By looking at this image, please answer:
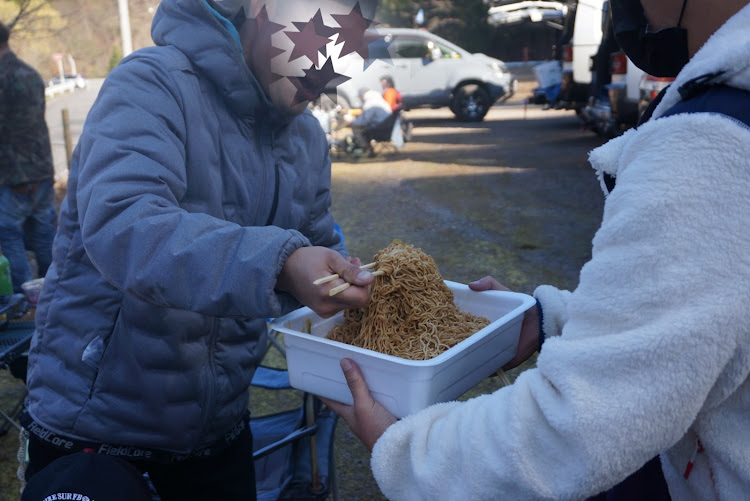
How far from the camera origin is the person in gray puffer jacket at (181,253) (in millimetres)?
1389

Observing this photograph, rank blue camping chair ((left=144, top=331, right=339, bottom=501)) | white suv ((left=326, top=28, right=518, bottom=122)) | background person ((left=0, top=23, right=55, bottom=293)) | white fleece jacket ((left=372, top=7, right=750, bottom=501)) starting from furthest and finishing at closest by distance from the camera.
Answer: white suv ((left=326, top=28, right=518, bottom=122)) < background person ((left=0, top=23, right=55, bottom=293)) < blue camping chair ((left=144, top=331, right=339, bottom=501)) < white fleece jacket ((left=372, top=7, right=750, bottom=501))

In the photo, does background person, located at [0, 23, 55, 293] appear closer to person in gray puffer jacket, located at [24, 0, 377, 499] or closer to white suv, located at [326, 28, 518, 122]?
person in gray puffer jacket, located at [24, 0, 377, 499]

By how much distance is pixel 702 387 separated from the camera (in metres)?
1.01

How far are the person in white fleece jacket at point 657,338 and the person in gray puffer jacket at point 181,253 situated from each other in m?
0.56

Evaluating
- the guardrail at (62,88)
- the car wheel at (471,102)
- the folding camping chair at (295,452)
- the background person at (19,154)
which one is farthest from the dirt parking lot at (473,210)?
the guardrail at (62,88)

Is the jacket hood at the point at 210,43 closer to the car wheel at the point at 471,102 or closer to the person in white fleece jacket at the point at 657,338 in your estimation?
the person in white fleece jacket at the point at 657,338

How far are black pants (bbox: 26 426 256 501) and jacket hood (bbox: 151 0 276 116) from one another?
113cm

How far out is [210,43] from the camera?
1820 mm

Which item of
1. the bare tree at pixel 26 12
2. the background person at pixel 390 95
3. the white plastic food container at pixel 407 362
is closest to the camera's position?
the white plastic food container at pixel 407 362

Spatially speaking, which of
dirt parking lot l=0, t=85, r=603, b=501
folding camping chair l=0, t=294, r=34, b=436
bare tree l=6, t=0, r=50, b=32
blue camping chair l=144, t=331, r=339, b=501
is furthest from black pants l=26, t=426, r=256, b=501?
bare tree l=6, t=0, r=50, b=32

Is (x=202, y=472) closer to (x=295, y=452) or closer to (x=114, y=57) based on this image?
(x=295, y=452)

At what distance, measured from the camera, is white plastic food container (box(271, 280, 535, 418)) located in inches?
60.6

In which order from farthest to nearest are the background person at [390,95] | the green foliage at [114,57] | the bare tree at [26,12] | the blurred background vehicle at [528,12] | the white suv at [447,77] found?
the green foliage at [114,57], the blurred background vehicle at [528,12], the white suv at [447,77], the background person at [390,95], the bare tree at [26,12]

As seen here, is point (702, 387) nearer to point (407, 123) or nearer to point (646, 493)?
point (646, 493)
